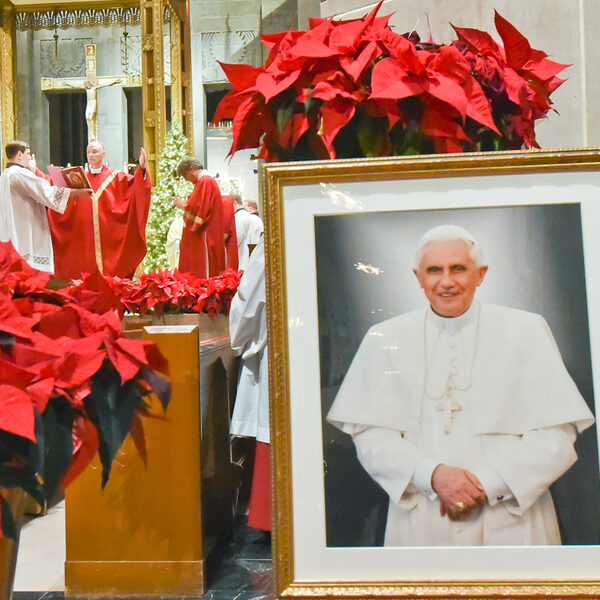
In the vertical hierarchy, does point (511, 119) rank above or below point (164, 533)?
above

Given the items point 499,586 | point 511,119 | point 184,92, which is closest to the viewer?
point 499,586

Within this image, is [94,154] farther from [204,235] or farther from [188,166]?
[204,235]

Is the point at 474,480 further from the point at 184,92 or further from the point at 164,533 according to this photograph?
the point at 184,92

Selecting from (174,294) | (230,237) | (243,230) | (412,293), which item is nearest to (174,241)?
(243,230)

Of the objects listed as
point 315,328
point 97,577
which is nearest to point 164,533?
point 97,577

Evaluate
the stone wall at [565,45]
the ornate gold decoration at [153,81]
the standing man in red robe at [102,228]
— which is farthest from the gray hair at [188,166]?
the stone wall at [565,45]

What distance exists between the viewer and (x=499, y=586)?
3.10ft

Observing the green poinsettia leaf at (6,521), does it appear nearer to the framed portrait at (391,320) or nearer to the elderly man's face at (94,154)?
the framed portrait at (391,320)

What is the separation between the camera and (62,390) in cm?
77

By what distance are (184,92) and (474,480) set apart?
940 cm

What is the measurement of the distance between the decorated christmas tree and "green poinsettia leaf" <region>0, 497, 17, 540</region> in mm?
7221

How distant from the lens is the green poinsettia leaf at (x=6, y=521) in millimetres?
753

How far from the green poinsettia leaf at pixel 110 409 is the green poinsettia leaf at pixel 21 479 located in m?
0.08

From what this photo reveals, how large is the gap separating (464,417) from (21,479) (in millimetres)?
552
